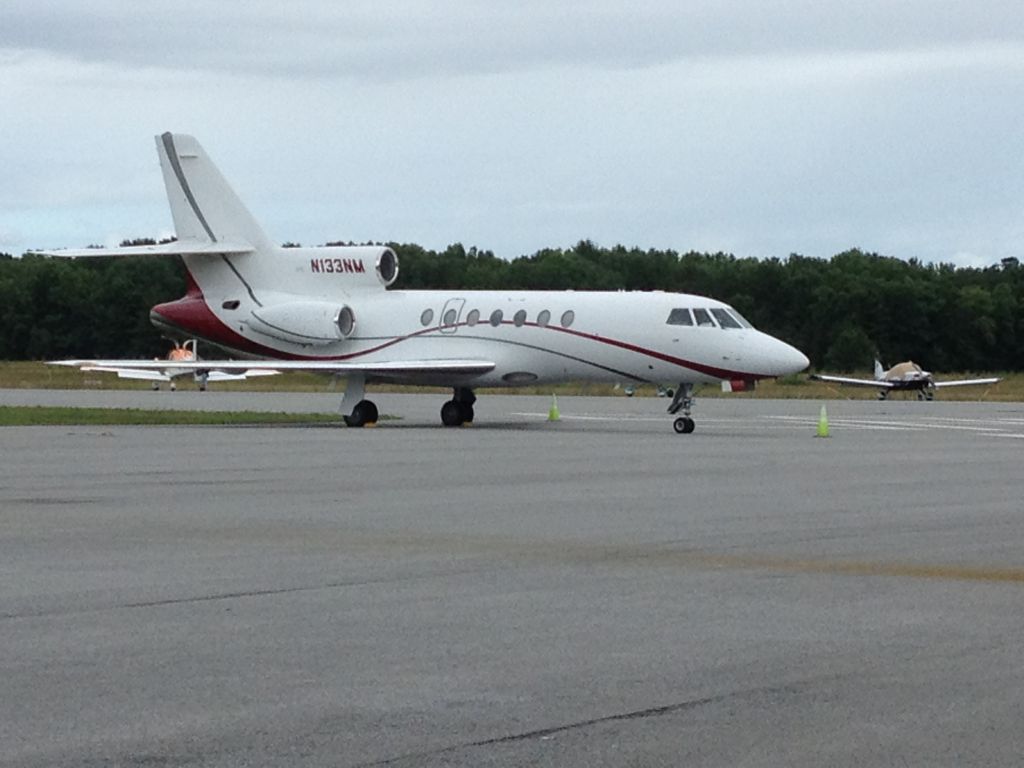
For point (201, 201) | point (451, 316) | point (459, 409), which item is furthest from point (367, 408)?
point (201, 201)

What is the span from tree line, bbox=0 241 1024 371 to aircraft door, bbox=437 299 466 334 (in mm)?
56111

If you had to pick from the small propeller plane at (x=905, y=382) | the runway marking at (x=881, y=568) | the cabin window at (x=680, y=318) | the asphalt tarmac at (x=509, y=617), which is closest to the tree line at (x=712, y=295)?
the small propeller plane at (x=905, y=382)

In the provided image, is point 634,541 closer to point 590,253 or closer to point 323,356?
point 323,356

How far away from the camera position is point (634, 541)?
14242 mm

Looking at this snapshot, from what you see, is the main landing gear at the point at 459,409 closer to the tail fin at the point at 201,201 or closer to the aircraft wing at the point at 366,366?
the aircraft wing at the point at 366,366

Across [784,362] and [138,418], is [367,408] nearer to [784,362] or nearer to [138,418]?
[138,418]

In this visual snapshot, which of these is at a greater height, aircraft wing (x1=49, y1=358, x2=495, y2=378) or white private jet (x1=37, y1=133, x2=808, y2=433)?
white private jet (x1=37, y1=133, x2=808, y2=433)

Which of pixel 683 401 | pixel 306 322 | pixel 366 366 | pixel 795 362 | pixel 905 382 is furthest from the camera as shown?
pixel 905 382

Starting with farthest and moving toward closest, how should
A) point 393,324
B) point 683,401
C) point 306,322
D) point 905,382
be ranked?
1. point 905,382
2. point 306,322
3. point 393,324
4. point 683,401

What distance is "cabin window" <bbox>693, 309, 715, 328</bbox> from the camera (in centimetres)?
3519

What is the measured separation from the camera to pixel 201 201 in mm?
39969

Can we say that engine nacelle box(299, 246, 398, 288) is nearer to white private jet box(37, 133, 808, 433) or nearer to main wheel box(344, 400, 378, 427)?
white private jet box(37, 133, 808, 433)

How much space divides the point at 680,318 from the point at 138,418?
11249mm

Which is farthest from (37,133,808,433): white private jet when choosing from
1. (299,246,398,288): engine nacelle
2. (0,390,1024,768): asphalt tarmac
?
(0,390,1024,768): asphalt tarmac
